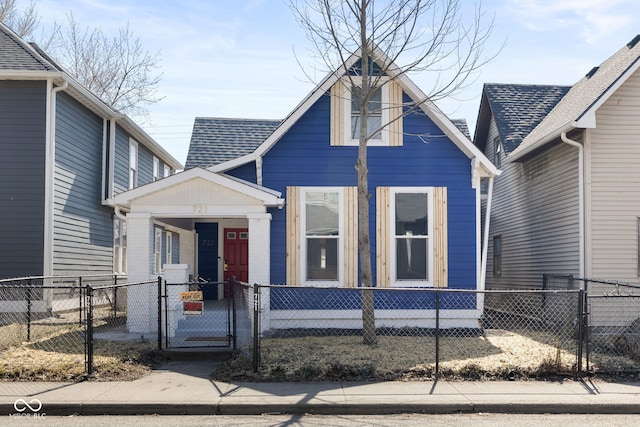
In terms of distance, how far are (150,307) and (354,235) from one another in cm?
456

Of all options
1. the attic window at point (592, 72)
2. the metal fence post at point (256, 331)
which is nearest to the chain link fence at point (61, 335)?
the metal fence post at point (256, 331)

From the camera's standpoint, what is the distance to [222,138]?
19.2m

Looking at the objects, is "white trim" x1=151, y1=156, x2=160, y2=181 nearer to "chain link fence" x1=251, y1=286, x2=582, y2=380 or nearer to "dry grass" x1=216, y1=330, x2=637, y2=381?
"chain link fence" x1=251, y1=286, x2=582, y2=380

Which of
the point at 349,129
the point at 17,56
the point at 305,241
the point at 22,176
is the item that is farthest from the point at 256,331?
the point at 17,56

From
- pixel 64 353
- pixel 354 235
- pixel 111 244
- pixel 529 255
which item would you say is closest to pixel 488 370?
pixel 354 235

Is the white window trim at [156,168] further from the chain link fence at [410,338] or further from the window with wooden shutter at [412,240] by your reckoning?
the window with wooden shutter at [412,240]

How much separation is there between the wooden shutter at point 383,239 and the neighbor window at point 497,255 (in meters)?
8.46

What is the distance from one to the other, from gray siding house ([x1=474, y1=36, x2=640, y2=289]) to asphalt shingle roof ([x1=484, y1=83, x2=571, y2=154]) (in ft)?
0.10

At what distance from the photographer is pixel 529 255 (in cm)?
1820

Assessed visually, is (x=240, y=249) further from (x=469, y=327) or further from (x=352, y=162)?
(x=469, y=327)

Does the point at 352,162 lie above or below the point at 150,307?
above

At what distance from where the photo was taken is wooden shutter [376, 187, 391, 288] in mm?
13758

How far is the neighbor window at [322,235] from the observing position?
45.4 ft

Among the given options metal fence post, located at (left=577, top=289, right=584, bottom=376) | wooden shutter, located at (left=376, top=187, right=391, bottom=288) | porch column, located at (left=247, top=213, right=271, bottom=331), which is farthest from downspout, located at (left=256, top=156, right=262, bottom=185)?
metal fence post, located at (left=577, top=289, right=584, bottom=376)
